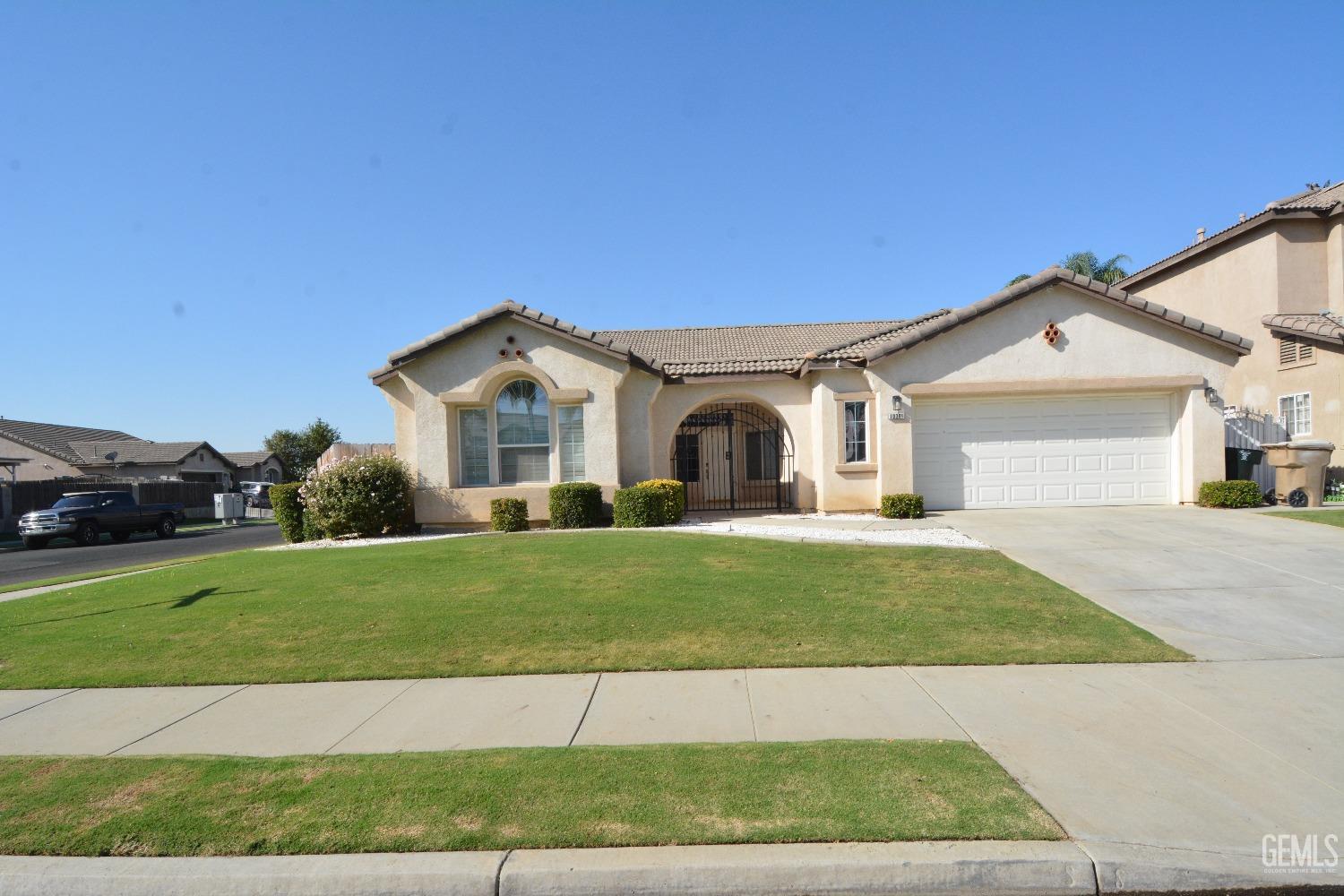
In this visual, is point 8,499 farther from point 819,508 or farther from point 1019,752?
point 1019,752

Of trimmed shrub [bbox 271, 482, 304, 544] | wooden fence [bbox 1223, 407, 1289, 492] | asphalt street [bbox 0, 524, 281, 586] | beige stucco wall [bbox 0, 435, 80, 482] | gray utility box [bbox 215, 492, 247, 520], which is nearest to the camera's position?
trimmed shrub [bbox 271, 482, 304, 544]

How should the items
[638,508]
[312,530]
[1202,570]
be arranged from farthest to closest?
[312,530] → [638,508] → [1202,570]

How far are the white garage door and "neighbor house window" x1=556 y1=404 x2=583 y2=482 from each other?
735cm

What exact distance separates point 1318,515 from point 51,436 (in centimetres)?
5616

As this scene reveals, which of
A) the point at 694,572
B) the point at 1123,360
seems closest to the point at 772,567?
the point at 694,572

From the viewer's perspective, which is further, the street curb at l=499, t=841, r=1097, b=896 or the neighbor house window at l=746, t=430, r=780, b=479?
the neighbor house window at l=746, t=430, r=780, b=479

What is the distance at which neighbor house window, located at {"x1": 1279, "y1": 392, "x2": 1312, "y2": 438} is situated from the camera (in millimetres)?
16875

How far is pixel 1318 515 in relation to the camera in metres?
12.7

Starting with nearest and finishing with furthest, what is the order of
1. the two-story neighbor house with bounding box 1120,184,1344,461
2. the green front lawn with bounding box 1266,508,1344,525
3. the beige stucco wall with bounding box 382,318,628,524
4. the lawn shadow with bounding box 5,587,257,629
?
1. the lawn shadow with bounding box 5,587,257,629
2. the green front lawn with bounding box 1266,508,1344,525
3. the beige stucco wall with bounding box 382,318,628,524
4. the two-story neighbor house with bounding box 1120,184,1344,461

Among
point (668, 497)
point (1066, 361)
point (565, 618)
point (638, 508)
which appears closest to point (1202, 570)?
point (1066, 361)

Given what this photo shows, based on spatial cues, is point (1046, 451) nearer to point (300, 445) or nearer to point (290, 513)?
point (290, 513)

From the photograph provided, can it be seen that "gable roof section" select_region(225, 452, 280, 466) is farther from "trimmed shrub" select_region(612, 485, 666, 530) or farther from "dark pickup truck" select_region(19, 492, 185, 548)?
"trimmed shrub" select_region(612, 485, 666, 530)

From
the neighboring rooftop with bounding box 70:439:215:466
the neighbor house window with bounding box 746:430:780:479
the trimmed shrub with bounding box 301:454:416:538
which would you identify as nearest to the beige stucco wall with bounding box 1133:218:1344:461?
the neighbor house window with bounding box 746:430:780:479

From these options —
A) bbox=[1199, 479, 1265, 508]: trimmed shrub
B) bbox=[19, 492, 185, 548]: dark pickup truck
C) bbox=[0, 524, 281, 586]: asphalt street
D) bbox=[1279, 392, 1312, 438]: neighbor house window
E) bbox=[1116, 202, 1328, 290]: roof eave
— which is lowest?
bbox=[0, 524, 281, 586]: asphalt street
